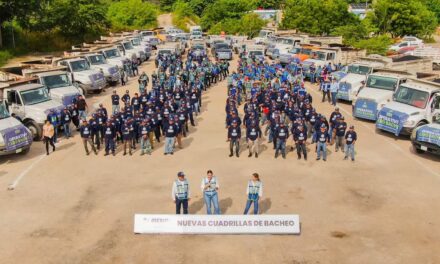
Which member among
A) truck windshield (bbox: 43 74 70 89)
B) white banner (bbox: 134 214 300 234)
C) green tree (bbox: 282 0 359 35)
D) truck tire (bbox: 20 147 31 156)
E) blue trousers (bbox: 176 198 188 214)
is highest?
green tree (bbox: 282 0 359 35)

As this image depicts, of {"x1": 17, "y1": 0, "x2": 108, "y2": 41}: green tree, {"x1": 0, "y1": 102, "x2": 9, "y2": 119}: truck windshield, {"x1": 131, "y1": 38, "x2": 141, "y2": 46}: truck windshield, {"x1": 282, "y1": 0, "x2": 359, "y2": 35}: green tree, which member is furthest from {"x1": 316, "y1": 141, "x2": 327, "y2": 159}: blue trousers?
{"x1": 282, "y1": 0, "x2": 359, "y2": 35}: green tree

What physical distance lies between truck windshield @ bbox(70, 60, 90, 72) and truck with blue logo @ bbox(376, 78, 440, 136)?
60.0 feet

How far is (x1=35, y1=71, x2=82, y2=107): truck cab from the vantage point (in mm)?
23469

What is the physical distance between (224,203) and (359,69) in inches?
686

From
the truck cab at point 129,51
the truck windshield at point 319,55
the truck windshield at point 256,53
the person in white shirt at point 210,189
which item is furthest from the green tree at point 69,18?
the person in white shirt at point 210,189

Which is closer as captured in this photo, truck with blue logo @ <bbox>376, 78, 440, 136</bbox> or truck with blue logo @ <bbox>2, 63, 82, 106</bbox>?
truck with blue logo @ <bbox>376, 78, 440, 136</bbox>

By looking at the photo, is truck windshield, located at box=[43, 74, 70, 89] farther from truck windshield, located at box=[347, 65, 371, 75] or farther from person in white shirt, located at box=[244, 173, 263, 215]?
truck windshield, located at box=[347, 65, 371, 75]

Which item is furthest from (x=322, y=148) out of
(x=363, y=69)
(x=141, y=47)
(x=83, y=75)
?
(x=141, y=47)

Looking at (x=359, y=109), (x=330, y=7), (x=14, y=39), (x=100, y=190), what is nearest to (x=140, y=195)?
(x=100, y=190)

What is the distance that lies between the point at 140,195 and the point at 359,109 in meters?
13.1

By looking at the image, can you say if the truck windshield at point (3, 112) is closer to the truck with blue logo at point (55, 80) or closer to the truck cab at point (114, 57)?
the truck with blue logo at point (55, 80)

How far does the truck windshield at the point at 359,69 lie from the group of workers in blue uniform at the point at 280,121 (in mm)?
3400

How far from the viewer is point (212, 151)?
1880 cm

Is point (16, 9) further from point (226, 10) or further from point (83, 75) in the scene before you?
point (226, 10)
